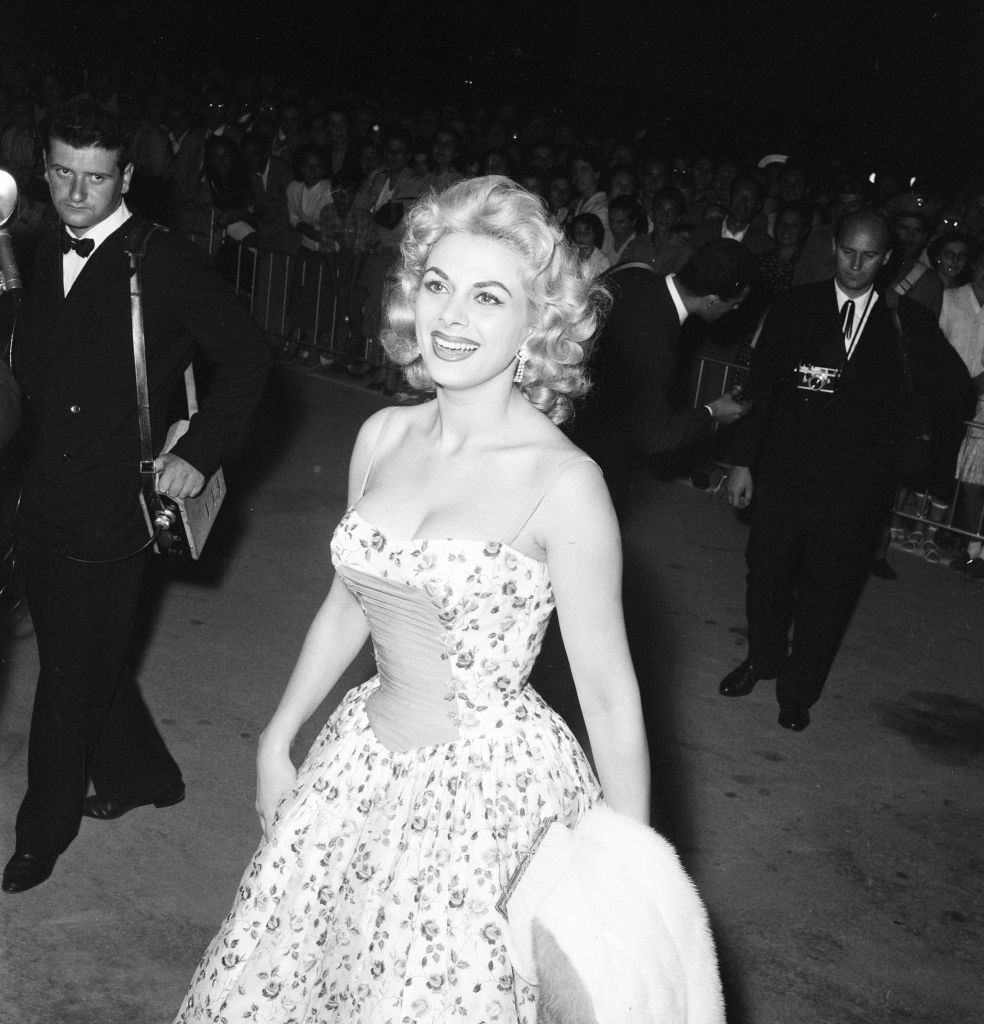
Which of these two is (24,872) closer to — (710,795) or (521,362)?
(521,362)

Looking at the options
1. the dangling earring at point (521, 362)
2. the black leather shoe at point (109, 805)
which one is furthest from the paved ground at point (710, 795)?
the dangling earring at point (521, 362)

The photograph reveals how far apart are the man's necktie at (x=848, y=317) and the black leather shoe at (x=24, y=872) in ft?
12.0

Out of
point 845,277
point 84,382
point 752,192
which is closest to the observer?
point 84,382

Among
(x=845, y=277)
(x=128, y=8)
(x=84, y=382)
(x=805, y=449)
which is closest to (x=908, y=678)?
(x=805, y=449)

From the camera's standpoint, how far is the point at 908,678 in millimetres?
6207

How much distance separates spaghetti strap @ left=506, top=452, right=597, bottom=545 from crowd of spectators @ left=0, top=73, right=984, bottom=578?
392 centimetres

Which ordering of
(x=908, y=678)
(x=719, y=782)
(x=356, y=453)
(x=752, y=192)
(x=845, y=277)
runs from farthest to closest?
(x=752, y=192) → (x=908, y=678) → (x=845, y=277) → (x=719, y=782) → (x=356, y=453)

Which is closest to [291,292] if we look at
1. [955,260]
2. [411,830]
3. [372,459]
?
[955,260]

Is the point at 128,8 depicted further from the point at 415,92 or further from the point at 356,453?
the point at 356,453

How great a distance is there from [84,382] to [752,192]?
708 cm

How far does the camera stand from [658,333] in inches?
197

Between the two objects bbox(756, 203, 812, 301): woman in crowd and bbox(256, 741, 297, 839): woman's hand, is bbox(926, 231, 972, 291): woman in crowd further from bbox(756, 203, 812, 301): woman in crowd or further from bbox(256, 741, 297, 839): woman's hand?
bbox(256, 741, 297, 839): woman's hand

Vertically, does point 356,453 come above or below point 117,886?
above

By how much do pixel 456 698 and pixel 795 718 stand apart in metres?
3.34
